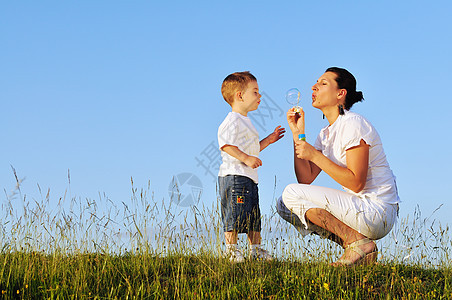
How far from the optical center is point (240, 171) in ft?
18.6

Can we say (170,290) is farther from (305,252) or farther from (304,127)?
(304,127)

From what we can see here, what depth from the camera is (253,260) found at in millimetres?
5344

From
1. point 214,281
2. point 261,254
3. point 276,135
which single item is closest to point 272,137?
point 276,135

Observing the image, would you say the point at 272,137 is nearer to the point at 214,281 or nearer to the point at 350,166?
the point at 350,166

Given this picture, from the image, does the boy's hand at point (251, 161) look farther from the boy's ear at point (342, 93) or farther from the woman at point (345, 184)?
the boy's ear at point (342, 93)

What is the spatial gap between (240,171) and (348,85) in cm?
172

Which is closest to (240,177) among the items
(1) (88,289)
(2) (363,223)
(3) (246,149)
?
(3) (246,149)

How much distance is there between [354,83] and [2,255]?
4.94 m

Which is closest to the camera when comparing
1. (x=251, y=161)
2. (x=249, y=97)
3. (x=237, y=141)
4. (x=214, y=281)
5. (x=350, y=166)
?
(x=214, y=281)

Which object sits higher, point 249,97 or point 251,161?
point 249,97

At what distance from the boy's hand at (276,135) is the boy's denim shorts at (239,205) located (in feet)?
2.32

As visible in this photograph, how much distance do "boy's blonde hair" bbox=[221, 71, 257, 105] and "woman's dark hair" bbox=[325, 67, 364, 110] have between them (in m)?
1.05

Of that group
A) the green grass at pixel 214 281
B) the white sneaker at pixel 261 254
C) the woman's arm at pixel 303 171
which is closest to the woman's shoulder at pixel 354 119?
the woman's arm at pixel 303 171

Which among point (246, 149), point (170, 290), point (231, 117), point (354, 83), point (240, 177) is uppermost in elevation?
point (354, 83)
